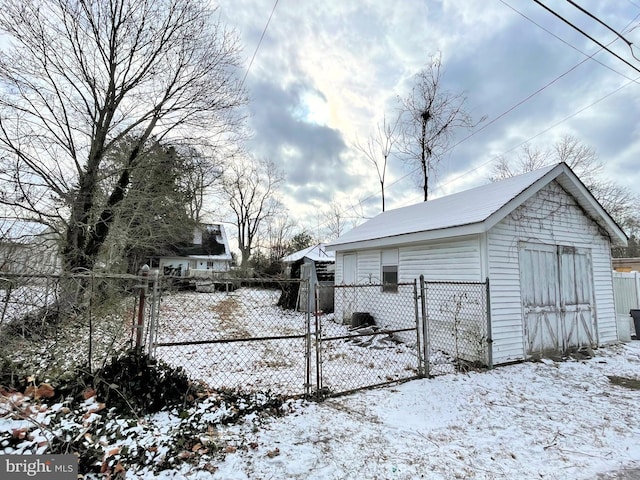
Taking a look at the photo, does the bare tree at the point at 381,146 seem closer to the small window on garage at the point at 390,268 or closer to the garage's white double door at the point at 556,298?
the small window on garage at the point at 390,268

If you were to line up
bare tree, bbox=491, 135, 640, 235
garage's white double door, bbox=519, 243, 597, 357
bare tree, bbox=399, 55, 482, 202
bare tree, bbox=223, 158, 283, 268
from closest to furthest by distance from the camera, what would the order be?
garage's white double door, bbox=519, 243, 597, 357
bare tree, bbox=399, 55, 482, 202
bare tree, bbox=491, 135, 640, 235
bare tree, bbox=223, 158, 283, 268

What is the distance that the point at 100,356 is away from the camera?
3643 mm

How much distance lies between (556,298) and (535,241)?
4.90ft

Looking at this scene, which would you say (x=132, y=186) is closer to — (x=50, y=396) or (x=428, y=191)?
(x=50, y=396)

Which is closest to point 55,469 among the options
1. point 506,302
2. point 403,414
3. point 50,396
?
point 50,396

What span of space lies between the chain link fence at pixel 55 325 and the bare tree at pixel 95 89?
437 cm

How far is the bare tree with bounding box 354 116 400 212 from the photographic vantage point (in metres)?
19.2

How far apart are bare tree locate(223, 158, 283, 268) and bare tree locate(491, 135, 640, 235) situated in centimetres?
2239

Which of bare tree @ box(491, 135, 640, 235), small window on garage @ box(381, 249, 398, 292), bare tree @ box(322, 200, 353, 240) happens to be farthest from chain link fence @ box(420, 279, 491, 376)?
bare tree @ box(322, 200, 353, 240)

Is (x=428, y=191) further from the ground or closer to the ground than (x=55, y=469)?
further from the ground

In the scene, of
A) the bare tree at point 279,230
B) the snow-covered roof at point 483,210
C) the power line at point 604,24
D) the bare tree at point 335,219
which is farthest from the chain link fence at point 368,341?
the bare tree at point 279,230

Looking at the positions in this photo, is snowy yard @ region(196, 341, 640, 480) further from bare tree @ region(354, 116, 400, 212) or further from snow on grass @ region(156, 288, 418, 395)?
bare tree @ region(354, 116, 400, 212)

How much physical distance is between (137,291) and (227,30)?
845cm

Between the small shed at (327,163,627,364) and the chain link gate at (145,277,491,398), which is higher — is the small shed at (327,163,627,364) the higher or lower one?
the higher one
